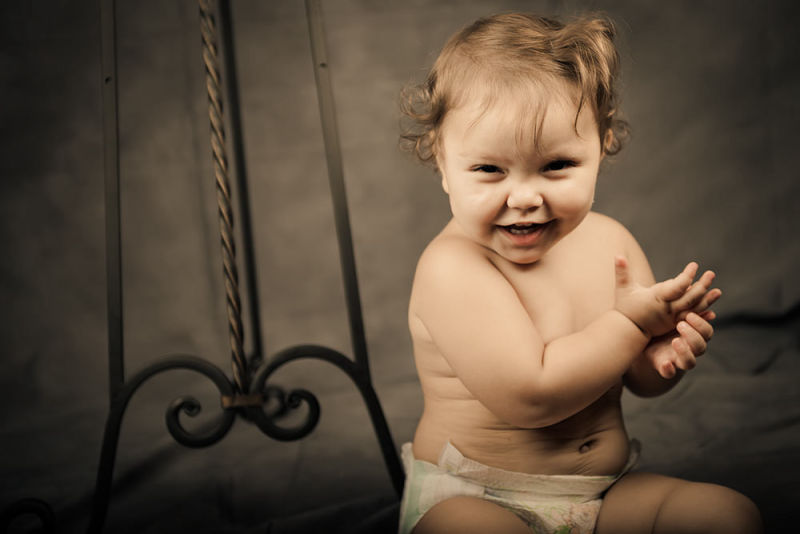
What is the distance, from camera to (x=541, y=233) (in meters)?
0.71

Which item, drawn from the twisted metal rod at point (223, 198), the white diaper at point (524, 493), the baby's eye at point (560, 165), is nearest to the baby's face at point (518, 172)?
the baby's eye at point (560, 165)

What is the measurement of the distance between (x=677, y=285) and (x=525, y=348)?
0.45 feet

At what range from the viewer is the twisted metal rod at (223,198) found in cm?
92

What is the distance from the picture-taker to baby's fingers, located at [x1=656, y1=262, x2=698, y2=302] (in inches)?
25.4

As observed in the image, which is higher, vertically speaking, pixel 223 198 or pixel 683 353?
pixel 223 198

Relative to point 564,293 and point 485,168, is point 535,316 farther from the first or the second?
point 485,168

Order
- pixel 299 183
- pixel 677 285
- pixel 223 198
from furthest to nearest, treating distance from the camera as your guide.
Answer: pixel 299 183 < pixel 223 198 < pixel 677 285

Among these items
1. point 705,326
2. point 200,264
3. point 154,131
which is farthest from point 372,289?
point 705,326

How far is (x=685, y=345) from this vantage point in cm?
66

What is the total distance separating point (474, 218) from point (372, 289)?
700 mm

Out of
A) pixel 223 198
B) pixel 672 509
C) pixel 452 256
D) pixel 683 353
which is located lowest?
pixel 672 509

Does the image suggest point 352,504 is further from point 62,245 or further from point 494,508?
point 62,245

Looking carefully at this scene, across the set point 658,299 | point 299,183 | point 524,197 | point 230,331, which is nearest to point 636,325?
point 658,299

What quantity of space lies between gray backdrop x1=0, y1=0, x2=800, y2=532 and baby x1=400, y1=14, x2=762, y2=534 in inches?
21.0
